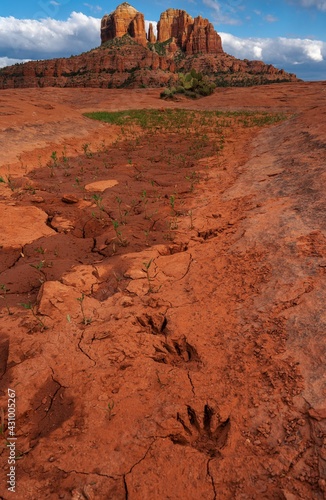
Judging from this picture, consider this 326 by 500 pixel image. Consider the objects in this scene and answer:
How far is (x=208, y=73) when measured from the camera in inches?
2618

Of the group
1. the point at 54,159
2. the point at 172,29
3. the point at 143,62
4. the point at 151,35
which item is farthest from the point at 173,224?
the point at 172,29

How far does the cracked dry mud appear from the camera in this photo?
5.10 ft

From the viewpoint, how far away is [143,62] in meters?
61.3

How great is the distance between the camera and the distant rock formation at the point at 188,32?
78.9 meters

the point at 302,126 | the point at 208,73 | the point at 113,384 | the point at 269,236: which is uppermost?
the point at 208,73

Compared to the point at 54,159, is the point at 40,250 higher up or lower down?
lower down

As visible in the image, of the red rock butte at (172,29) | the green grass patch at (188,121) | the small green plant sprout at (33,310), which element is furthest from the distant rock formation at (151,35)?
the small green plant sprout at (33,310)

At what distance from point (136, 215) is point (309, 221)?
239 centimetres

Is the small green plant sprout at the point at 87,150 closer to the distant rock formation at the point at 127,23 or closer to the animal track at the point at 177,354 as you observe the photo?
the animal track at the point at 177,354

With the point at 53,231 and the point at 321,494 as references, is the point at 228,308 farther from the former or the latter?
the point at 53,231

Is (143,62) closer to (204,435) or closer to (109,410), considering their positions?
(109,410)

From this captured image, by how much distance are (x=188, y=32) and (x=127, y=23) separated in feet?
55.8

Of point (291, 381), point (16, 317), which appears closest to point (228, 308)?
point (291, 381)

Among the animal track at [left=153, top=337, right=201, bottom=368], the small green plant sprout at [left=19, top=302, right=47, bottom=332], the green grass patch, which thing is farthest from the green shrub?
the animal track at [left=153, top=337, right=201, bottom=368]
